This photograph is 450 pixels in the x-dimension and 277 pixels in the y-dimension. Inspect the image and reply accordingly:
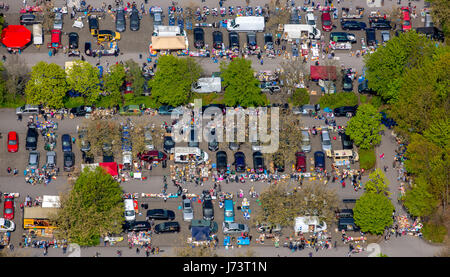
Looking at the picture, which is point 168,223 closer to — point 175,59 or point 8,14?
point 175,59

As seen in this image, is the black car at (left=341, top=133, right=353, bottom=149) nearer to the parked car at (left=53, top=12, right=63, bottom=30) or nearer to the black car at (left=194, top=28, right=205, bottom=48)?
the black car at (left=194, top=28, right=205, bottom=48)

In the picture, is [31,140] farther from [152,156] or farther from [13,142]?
[152,156]

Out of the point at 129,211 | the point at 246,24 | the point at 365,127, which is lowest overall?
the point at 129,211

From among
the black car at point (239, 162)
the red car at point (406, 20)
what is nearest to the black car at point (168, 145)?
the black car at point (239, 162)

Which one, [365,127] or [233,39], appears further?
[233,39]

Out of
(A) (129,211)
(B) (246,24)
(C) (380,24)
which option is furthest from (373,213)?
(B) (246,24)

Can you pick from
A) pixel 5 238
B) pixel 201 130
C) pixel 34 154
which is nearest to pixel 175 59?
pixel 201 130
